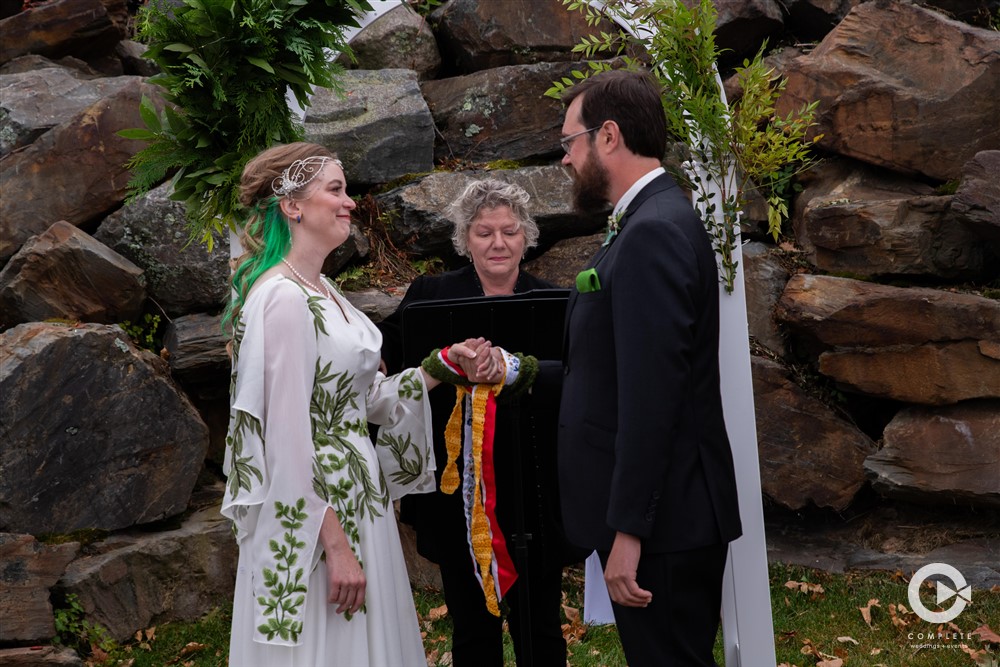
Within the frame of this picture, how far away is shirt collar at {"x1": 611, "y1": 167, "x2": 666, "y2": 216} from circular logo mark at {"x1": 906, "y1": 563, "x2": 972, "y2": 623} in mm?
3471

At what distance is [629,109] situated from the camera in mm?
2896

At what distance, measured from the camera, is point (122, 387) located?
542 centimetres

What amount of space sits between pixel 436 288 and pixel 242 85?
1125 millimetres

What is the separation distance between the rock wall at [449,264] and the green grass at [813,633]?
23cm

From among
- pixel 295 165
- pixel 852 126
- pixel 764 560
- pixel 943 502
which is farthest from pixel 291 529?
pixel 852 126

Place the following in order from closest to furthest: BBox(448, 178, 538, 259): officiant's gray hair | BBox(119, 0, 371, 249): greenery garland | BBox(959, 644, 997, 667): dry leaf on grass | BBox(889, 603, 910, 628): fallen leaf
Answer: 1. BBox(119, 0, 371, 249): greenery garland
2. BBox(448, 178, 538, 259): officiant's gray hair
3. BBox(959, 644, 997, 667): dry leaf on grass
4. BBox(889, 603, 910, 628): fallen leaf

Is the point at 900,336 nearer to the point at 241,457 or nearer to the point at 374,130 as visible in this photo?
the point at 374,130

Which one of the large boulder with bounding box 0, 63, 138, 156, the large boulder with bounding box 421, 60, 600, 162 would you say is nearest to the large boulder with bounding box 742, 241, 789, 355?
the large boulder with bounding box 421, 60, 600, 162

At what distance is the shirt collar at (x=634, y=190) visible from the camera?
9.59 ft

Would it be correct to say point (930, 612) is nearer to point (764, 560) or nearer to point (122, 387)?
point (764, 560)

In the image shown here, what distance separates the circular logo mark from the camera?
5180mm

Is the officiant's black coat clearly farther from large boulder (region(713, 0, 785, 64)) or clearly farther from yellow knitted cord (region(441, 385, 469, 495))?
large boulder (region(713, 0, 785, 64))

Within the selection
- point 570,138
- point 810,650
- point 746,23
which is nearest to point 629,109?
point 570,138

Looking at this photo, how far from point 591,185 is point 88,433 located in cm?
358
